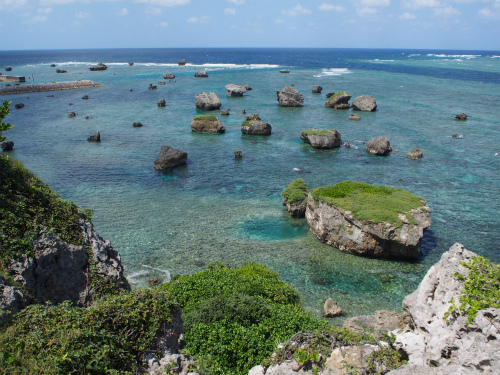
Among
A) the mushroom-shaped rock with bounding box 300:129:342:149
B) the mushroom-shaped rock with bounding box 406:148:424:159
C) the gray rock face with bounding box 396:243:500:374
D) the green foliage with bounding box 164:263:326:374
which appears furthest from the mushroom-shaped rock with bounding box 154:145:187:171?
the gray rock face with bounding box 396:243:500:374

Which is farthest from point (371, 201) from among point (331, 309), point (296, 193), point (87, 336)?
point (87, 336)

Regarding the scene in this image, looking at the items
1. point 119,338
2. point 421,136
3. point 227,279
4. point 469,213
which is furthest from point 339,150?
point 119,338

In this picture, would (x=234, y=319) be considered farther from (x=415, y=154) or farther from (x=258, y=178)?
(x=415, y=154)

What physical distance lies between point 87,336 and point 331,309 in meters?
15.7

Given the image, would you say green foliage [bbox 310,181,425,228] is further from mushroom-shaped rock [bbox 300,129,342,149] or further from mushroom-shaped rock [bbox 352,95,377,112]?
mushroom-shaped rock [bbox 352,95,377,112]

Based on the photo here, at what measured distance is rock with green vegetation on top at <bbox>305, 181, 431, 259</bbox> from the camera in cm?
2848

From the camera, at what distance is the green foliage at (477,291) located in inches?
460

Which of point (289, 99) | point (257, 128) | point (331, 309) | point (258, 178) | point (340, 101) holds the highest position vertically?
point (289, 99)

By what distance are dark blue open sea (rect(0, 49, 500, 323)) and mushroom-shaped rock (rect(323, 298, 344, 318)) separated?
749 millimetres

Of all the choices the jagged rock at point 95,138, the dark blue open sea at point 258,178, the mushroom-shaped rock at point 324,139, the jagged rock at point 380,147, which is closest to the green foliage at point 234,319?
the dark blue open sea at point 258,178

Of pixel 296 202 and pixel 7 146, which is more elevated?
pixel 7 146

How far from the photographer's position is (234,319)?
1667 cm

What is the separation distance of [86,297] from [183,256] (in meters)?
14.0

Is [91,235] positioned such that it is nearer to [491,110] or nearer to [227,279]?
[227,279]
